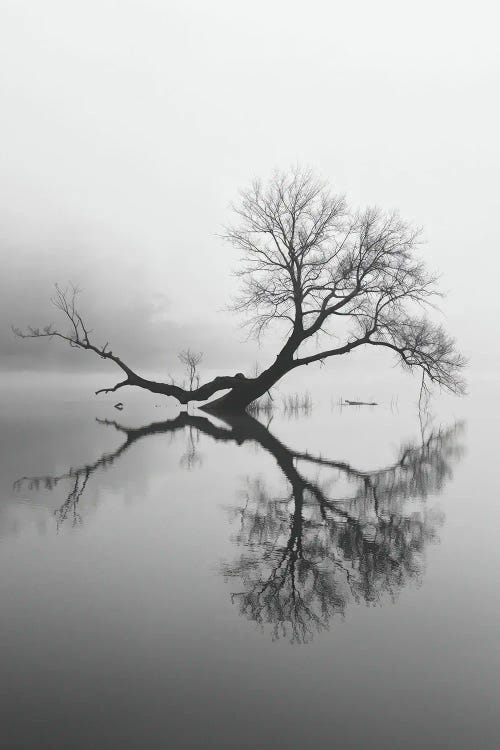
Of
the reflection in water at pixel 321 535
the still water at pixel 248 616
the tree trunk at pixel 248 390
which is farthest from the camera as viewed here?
the tree trunk at pixel 248 390

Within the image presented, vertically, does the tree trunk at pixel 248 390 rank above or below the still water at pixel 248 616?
above

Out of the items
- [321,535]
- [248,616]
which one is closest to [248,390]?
[321,535]

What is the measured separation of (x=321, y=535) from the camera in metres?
5.79

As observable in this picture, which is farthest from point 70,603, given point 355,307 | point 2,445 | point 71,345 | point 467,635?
point 71,345

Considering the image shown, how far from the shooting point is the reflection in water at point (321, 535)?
4016 millimetres

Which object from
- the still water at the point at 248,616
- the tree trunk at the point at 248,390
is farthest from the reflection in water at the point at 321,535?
the tree trunk at the point at 248,390

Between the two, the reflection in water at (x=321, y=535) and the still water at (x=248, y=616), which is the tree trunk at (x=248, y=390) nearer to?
the reflection in water at (x=321, y=535)

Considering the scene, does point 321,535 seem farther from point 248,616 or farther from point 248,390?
point 248,390

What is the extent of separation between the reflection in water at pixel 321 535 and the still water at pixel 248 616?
0.03 meters

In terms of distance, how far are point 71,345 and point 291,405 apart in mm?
15741

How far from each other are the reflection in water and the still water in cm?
3

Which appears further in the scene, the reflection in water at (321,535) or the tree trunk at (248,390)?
the tree trunk at (248,390)

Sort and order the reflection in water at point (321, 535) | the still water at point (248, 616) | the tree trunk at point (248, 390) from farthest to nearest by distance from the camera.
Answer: the tree trunk at point (248, 390)
the reflection in water at point (321, 535)
the still water at point (248, 616)

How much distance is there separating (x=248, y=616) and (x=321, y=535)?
7.14ft
